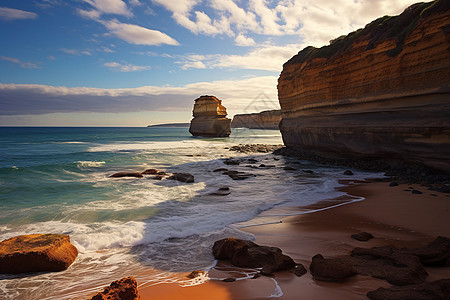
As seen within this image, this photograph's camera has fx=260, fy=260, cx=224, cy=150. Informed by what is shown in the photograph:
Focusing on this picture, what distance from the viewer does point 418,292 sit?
2.50 m

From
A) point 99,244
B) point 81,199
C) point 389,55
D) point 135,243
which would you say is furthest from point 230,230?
point 389,55

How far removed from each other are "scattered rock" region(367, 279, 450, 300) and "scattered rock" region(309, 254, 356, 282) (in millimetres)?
440

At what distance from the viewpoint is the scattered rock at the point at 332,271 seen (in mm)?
3154

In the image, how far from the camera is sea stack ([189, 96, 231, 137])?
46.3 metres

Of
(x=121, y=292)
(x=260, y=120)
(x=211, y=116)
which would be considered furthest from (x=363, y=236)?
(x=260, y=120)

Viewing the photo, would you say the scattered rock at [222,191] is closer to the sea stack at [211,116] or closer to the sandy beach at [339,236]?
the sandy beach at [339,236]

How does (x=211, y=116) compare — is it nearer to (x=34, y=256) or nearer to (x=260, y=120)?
(x=34, y=256)

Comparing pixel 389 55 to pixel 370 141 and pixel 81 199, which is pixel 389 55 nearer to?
pixel 370 141

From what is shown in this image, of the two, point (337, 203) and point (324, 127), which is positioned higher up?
point (324, 127)

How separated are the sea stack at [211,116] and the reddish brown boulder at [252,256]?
42846 mm

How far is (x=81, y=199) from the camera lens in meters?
8.34

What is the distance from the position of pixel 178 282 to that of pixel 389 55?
12032 mm

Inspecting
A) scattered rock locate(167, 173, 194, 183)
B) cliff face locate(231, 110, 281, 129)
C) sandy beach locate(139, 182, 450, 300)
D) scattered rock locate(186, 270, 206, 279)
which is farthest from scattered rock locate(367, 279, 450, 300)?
cliff face locate(231, 110, 281, 129)

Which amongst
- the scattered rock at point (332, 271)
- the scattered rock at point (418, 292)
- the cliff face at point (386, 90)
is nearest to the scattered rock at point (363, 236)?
the scattered rock at point (332, 271)
